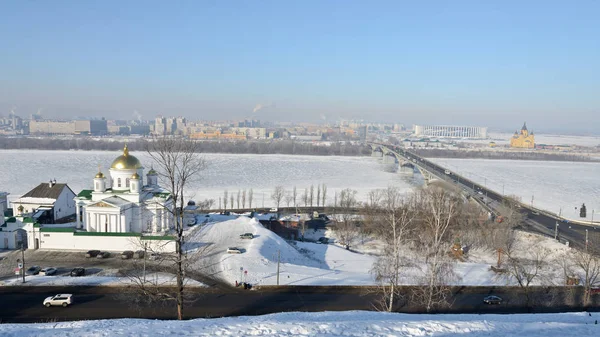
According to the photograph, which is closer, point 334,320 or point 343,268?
point 334,320

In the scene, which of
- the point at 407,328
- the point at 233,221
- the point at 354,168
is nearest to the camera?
the point at 407,328

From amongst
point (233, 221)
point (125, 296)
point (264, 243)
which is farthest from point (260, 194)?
point (125, 296)

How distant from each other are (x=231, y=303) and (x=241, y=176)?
31403 millimetres

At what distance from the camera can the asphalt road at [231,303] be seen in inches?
405

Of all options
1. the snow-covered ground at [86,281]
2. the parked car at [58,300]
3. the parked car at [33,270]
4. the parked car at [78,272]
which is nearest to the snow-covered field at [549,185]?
the snow-covered ground at [86,281]

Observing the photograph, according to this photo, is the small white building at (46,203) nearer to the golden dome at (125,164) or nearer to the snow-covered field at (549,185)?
the golden dome at (125,164)

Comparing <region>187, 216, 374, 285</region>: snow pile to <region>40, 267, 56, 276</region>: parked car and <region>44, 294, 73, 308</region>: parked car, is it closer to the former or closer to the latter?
<region>44, 294, 73, 308</region>: parked car

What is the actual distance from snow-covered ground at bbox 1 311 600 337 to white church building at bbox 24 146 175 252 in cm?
878

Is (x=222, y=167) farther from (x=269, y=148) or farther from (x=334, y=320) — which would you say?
(x=334, y=320)

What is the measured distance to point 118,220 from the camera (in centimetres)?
1734

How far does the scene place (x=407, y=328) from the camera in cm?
679

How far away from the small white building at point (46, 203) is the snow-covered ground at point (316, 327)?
46.3 feet

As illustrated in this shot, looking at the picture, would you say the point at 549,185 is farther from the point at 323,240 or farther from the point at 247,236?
the point at 247,236

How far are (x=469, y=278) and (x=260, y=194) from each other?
65.9 feet
